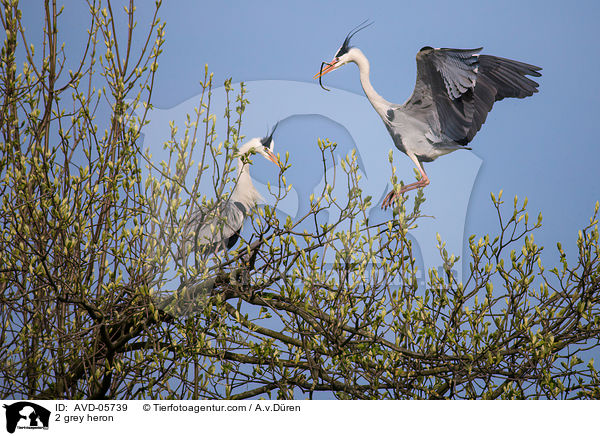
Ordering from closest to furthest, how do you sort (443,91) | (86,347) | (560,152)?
(86,347) < (443,91) < (560,152)

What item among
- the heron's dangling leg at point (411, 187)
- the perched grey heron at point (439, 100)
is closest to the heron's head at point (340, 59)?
the perched grey heron at point (439, 100)

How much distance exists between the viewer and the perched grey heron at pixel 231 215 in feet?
4.23

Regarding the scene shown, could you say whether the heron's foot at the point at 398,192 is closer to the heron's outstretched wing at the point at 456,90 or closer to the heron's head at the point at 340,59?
the heron's outstretched wing at the point at 456,90

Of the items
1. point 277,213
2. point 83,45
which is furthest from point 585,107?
point 83,45

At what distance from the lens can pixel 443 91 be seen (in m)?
1.52

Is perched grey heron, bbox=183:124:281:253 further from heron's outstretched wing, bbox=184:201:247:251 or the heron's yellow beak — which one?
the heron's yellow beak

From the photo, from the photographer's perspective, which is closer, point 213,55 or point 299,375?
point 299,375

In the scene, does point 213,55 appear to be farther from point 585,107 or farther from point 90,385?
point 585,107

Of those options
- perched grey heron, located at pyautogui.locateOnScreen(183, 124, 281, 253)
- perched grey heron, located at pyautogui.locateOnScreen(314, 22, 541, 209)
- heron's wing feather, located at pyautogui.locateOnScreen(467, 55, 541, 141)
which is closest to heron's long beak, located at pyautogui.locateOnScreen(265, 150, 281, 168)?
perched grey heron, located at pyautogui.locateOnScreen(183, 124, 281, 253)

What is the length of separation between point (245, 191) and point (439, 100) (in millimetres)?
572

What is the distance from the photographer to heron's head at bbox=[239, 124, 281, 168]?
1467 millimetres

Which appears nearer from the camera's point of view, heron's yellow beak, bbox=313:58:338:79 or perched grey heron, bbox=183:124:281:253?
perched grey heron, bbox=183:124:281:253

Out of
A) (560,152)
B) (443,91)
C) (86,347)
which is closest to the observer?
(86,347)
